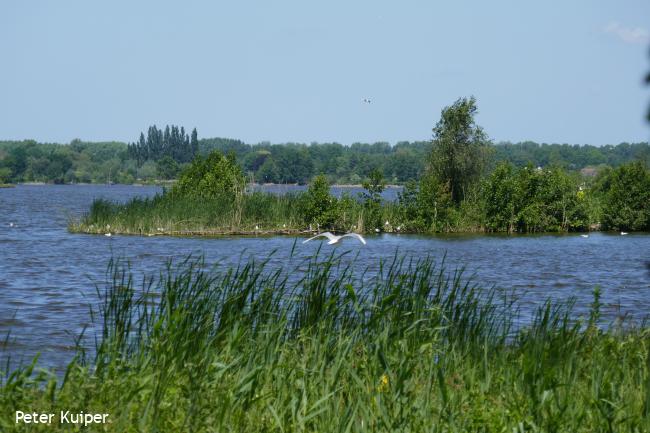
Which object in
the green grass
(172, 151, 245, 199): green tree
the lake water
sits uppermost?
(172, 151, 245, 199): green tree

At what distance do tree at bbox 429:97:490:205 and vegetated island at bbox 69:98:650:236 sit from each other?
0.05 meters

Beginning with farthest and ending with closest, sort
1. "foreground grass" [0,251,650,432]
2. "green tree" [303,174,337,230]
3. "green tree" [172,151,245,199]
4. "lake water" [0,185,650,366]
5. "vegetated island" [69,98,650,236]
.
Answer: "green tree" [172,151,245,199] → "green tree" [303,174,337,230] → "vegetated island" [69,98,650,236] → "lake water" [0,185,650,366] → "foreground grass" [0,251,650,432]

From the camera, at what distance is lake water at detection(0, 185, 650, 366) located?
17.2 meters

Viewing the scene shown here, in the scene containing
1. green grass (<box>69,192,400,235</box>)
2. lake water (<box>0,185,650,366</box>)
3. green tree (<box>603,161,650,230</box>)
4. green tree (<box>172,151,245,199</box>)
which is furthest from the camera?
green tree (<box>603,161,650,230</box>)

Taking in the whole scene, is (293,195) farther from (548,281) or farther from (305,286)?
(305,286)

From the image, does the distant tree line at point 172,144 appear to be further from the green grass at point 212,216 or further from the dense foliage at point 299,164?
the green grass at point 212,216

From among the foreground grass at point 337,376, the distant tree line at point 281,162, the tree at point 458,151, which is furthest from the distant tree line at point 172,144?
the foreground grass at point 337,376

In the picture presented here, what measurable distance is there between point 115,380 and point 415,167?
146507mm

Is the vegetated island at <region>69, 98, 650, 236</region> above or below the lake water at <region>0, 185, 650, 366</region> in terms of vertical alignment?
above

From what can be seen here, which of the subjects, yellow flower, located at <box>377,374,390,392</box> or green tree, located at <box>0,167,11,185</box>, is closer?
yellow flower, located at <box>377,374,390,392</box>

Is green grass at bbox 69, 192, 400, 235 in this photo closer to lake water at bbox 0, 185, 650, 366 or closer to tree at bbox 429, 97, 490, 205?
lake water at bbox 0, 185, 650, 366

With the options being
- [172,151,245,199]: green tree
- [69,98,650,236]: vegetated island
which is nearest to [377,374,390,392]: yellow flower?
[69,98,650,236]: vegetated island

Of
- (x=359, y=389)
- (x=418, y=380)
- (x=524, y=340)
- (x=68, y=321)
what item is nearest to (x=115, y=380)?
(x=359, y=389)

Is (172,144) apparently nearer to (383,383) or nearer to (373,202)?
(373,202)
